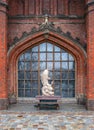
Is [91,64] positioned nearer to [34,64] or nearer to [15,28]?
[34,64]

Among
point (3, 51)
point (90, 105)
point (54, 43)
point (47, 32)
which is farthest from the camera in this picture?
point (54, 43)

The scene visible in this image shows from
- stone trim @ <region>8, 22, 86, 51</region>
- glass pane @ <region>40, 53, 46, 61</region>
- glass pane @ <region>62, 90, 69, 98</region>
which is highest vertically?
stone trim @ <region>8, 22, 86, 51</region>

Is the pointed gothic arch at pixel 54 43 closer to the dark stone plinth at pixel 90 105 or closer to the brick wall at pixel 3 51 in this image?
the brick wall at pixel 3 51

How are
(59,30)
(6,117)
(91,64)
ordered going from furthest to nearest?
(59,30)
(91,64)
(6,117)

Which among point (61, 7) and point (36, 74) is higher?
point (61, 7)

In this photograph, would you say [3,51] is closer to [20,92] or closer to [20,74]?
[20,74]

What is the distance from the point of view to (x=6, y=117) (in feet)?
28.7

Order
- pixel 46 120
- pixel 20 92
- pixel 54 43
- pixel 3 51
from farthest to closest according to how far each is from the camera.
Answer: pixel 20 92 < pixel 54 43 < pixel 3 51 < pixel 46 120

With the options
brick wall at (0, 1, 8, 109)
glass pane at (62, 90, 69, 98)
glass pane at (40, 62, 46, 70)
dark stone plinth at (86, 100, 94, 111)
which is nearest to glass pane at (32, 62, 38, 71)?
glass pane at (40, 62, 46, 70)

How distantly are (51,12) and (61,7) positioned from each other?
2.08ft

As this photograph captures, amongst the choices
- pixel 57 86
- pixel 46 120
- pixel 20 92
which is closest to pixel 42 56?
pixel 57 86

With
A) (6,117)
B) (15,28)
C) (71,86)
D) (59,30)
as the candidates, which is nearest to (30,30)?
(15,28)

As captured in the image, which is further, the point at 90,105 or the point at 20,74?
the point at 20,74

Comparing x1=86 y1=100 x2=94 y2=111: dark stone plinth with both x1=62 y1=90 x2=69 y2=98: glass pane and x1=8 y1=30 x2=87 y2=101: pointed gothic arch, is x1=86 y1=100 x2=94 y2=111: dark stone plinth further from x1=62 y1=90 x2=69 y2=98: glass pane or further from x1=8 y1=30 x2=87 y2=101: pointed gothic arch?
x1=62 y1=90 x2=69 y2=98: glass pane
